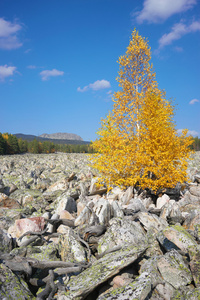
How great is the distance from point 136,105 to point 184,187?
8.31 meters

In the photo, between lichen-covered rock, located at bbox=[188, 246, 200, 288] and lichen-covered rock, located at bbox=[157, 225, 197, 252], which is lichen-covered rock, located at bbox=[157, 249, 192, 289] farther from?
lichen-covered rock, located at bbox=[157, 225, 197, 252]

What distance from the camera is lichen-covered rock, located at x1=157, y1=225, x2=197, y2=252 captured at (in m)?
4.18

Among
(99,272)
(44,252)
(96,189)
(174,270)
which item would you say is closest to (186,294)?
(174,270)

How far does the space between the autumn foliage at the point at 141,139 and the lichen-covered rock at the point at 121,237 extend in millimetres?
7453

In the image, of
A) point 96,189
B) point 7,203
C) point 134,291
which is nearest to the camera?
point 134,291

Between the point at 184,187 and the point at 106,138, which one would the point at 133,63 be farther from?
the point at 184,187

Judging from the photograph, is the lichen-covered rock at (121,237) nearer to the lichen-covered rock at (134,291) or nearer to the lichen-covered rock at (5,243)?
the lichen-covered rock at (134,291)

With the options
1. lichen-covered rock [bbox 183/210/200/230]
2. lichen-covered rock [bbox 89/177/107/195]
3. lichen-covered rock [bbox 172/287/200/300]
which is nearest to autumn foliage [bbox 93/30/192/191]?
lichen-covered rock [bbox 89/177/107/195]

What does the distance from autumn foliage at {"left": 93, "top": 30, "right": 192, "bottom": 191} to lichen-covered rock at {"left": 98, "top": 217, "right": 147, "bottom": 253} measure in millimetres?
7453

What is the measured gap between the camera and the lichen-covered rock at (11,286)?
2.86m

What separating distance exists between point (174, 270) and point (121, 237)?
1401mm

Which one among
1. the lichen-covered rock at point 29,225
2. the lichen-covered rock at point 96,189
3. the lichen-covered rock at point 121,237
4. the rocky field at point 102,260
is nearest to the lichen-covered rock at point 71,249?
the rocky field at point 102,260

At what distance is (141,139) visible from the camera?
15.4 meters

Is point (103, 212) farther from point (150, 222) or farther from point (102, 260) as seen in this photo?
point (102, 260)
